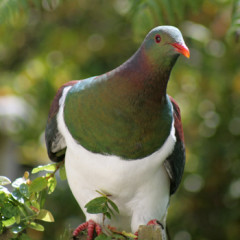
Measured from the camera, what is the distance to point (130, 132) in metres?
2.20

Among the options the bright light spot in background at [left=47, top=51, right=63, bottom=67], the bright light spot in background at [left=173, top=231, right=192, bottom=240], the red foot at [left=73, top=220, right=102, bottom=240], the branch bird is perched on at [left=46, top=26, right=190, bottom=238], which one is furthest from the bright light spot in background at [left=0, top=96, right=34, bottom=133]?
the red foot at [left=73, top=220, right=102, bottom=240]

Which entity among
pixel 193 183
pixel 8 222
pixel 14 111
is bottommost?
pixel 193 183

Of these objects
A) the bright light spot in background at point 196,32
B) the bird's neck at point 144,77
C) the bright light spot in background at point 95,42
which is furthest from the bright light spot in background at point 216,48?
the bird's neck at point 144,77

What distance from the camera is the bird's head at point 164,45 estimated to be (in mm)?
2051

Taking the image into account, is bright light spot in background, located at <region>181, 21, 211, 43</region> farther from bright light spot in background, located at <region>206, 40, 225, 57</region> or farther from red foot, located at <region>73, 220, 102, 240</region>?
red foot, located at <region>73, 220, 102, 240</region>

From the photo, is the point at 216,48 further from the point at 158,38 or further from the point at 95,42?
the point at 158,38

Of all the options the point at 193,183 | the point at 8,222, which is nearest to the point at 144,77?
the point at 8,222

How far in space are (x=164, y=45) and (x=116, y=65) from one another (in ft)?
9.58

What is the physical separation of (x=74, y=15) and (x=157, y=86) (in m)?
3.47

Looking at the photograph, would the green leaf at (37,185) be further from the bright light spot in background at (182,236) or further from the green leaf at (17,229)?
the bright light spot in background at (182,236)

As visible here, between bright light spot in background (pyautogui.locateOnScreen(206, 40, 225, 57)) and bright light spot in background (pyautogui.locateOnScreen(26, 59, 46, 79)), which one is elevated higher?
bright light spot in background (pyautogui.locateOnScreen(26, 59, 46, 79))

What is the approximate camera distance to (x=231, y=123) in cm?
448

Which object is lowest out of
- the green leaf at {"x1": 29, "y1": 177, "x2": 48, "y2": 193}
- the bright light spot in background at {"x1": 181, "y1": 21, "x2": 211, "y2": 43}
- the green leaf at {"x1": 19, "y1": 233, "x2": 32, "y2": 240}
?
the bright light spot in background at {"x1": 181, "y1": 21, "x2": 211, "y2": 43}

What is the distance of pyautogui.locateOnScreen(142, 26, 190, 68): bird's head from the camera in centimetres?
205
